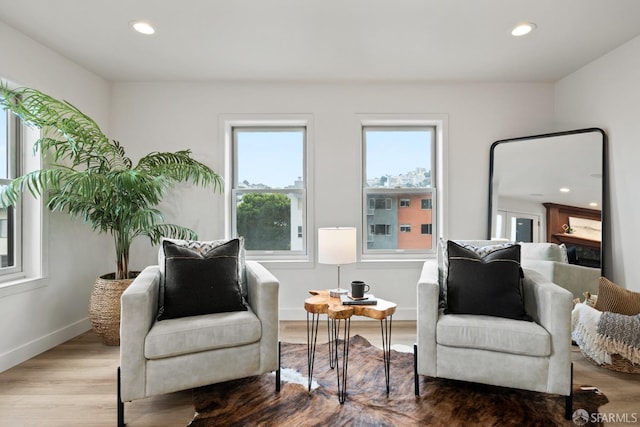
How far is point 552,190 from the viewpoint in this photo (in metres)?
3.30

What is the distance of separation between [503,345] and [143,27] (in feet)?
10.4

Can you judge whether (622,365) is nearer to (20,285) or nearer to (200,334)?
(200,334)

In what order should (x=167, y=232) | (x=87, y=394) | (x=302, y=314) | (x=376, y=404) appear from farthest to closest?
(x=302, y=314)
(x=167, y=232)
(x=87, y=394)
(x=376, y=404)

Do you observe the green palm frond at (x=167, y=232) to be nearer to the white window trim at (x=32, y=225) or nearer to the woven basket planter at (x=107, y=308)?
the woven basket planter at (x=107, y=308)

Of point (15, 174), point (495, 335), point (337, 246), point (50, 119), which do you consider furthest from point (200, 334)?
point (15, 174)

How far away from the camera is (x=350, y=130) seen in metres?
3.62

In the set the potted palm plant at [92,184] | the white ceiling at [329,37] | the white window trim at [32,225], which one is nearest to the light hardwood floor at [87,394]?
the potted palm plant at [92,184]

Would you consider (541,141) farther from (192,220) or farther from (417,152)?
(192,220)

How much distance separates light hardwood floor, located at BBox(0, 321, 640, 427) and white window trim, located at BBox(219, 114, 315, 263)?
5.18 feet

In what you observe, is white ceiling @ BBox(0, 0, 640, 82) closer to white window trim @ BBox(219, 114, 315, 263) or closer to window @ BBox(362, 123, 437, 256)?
white window trim @ BBox(219, 114, 315, 263)

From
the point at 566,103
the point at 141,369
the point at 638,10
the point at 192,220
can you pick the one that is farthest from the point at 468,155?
the point at 141,369

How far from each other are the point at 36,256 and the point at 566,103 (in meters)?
4.97

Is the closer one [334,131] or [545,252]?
[545,252]

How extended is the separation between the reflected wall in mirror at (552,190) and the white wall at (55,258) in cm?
395
